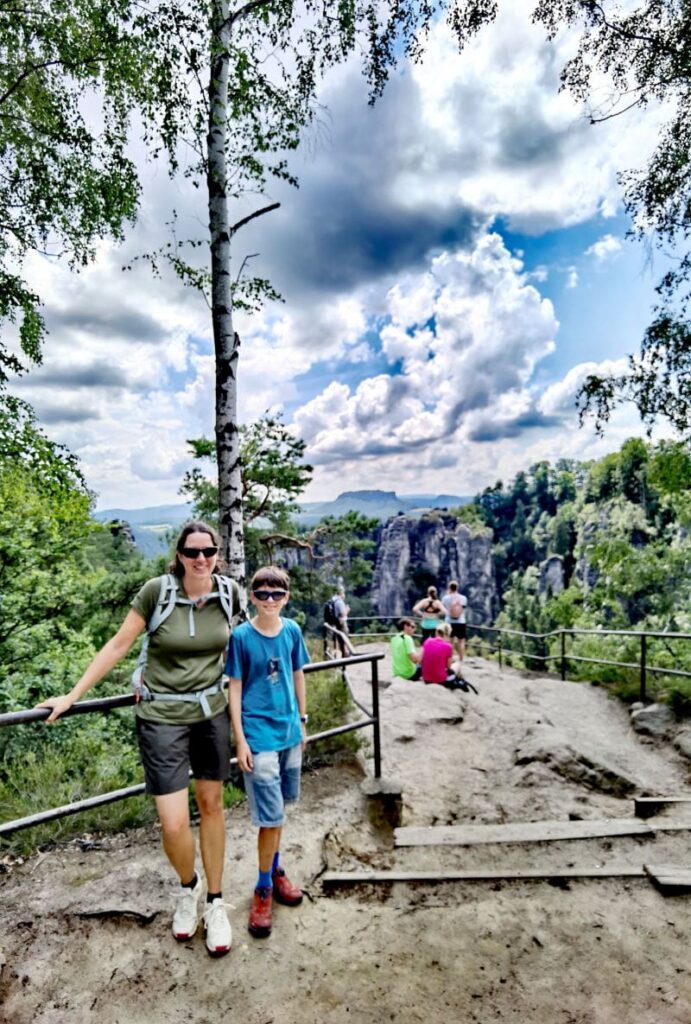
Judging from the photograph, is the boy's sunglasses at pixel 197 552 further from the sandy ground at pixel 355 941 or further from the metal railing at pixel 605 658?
the metal railing at pixel 605 658

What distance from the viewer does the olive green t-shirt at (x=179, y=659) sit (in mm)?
2031

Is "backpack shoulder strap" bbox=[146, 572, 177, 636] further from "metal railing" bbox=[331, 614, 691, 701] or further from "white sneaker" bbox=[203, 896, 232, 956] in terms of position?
"metal railing" bbox=[331, 614, 691, 701]

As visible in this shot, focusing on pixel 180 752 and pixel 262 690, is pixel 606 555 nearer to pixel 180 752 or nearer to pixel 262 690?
pixel 262 690

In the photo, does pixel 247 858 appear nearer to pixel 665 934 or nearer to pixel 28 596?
pixel 665 934

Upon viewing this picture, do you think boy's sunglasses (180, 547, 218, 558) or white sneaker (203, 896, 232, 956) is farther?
boy's sunglasses (180, 547, 218, 558)

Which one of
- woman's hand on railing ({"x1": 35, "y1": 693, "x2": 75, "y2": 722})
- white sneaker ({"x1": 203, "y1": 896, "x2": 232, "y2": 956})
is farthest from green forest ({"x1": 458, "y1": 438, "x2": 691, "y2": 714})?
woman's hand on railing ({"x1": 35, "y1": 693, "x2": 75, "y2": 722})

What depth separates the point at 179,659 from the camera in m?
2.07

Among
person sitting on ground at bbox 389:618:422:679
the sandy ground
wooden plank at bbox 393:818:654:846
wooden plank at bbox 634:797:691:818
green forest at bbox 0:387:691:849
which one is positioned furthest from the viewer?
person sitting on ground at bbox 389:618:422:679

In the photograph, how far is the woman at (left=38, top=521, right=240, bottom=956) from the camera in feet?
6.52

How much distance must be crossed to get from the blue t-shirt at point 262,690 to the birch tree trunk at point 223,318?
2.60m

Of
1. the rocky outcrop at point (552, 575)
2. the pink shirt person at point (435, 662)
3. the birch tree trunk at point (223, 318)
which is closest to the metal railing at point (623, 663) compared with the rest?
the pink shirt person at point (435, 662)

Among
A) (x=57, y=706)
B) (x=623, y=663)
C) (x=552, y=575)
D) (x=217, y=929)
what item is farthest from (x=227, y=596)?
(x=552, y=575)

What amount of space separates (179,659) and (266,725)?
18.4 inches

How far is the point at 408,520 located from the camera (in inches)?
3246
